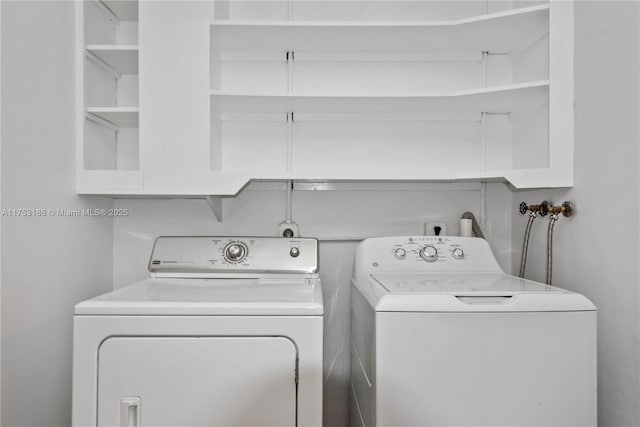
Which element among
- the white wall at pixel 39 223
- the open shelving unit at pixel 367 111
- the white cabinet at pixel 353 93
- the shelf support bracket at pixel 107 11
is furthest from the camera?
the open shelving unit at pixel 367 111

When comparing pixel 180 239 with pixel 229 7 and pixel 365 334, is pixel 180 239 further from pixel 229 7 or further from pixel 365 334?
pixel 229 7

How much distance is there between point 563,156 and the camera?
153 centimetres

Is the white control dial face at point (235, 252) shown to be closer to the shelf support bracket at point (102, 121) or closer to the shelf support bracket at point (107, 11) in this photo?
the shelf support bracket at point (102, 121)

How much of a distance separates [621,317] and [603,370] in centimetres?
23

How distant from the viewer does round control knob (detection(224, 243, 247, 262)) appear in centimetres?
170

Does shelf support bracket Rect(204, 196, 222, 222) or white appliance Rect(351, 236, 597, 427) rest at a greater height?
shelf support bracket Rect(204, 196, 222, 222)

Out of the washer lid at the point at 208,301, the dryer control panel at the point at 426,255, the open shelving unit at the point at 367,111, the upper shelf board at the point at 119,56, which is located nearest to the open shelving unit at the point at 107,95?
the upper shelf board at the point at 119,56

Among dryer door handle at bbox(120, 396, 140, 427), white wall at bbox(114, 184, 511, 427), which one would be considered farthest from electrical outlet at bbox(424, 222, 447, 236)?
dryer door handle at bbox(120, 396, 140, 427)

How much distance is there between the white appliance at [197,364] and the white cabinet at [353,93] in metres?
0.60

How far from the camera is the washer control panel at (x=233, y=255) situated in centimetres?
169

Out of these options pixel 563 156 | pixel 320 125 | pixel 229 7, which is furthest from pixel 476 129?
pixel 229 7

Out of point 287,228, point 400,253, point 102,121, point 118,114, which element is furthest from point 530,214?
point 102,121

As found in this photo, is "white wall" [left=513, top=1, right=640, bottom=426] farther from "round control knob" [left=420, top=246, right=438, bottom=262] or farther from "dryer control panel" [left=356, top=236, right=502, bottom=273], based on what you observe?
"round control knob" [left=420, top=246, right=438, bottom=262]

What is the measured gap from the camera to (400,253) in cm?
173
